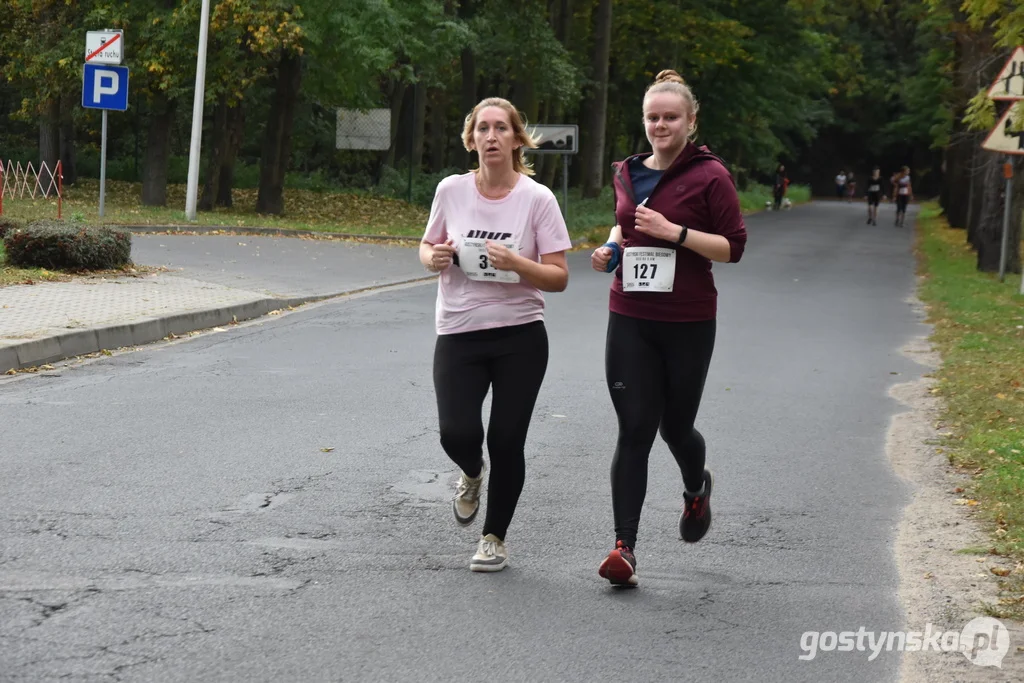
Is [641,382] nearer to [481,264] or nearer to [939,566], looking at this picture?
[481,264]

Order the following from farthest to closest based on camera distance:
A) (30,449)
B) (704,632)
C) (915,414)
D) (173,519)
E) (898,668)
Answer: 1. (915,414)
2. (30,449)
3. (173,519)
4. (704,632)
5. (898,668)

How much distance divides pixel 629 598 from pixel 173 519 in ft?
7.10

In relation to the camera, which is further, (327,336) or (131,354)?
(327,336)

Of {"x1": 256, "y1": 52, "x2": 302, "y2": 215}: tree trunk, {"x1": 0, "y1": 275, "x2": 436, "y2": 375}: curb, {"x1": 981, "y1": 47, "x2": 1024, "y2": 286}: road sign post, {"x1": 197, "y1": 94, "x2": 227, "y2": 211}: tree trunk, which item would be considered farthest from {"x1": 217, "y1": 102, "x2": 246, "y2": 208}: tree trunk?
{"x1": 0, "y1": 275, "x2": 436, "y2": 375}: curb

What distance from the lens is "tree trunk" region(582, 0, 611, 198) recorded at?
41.9 m

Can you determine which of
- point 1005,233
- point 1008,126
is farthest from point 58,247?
point 1005,233

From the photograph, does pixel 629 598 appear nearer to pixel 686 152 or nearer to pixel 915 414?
pixel 686 152

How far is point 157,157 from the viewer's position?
114 feet

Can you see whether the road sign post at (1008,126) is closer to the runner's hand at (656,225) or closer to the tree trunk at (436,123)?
the runner's hand at (656,225)

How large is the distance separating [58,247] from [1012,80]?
1207 cm

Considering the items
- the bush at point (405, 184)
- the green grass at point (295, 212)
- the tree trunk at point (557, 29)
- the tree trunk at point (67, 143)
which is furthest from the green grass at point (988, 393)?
the tree trunk at point (67, 143)

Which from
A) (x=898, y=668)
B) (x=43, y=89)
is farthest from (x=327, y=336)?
(x=43, y=89)

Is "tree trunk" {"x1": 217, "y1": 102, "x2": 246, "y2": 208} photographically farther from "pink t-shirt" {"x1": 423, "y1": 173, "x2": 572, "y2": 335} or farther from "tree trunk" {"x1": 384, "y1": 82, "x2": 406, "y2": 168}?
"pink t-shirt" {"x1": 423, "y1": 173, "x2": 572, "y2": 335}

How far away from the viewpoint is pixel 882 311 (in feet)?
61.7
